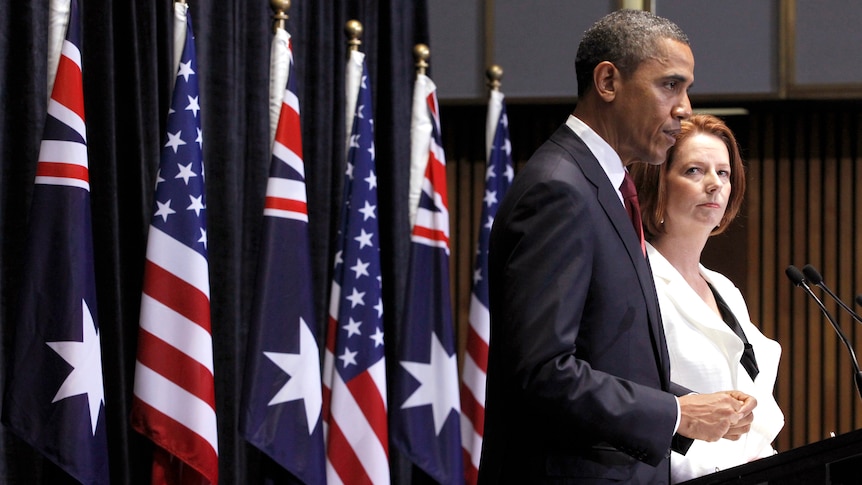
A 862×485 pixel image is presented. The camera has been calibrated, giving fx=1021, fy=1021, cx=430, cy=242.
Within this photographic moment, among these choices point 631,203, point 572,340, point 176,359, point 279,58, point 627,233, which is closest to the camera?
point 572,340

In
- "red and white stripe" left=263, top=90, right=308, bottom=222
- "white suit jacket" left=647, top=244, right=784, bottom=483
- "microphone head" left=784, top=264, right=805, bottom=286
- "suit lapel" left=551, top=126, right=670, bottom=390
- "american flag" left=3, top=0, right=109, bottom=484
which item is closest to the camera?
"suit lapel" left=551, top=126, right=670, bottom=390

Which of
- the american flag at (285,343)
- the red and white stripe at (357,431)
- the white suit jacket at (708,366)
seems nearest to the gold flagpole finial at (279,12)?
the american flag at (285,343)

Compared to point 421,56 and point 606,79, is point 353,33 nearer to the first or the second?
point 421,56

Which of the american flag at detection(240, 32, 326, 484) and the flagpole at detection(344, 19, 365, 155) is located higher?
the flagpole at detection(344, 19, 365, 155)

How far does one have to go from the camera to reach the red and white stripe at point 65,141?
3.36m

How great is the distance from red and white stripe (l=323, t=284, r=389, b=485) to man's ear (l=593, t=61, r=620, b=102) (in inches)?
103

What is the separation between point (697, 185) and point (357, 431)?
85.8 inches

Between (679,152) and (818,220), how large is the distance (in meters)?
3.28

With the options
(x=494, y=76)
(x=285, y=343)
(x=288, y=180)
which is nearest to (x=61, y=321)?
(x=285, y=343)

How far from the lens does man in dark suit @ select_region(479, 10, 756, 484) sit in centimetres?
184

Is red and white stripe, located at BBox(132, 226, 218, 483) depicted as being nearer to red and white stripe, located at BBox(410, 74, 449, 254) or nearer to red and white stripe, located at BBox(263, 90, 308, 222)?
red and white stripe, located at BBox(263, 90, 308, 222)

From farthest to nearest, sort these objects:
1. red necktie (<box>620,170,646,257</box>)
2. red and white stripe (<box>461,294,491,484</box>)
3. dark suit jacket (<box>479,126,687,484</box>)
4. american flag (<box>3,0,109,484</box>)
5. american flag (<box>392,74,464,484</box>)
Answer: red and white stripe (<box>461,294,491,484</box>) → american flag (<box>392,74,464,484</box>) → american flag (<box>3,0,109,484</box>) → red necktie (<box>620,170,646,257</box>) → dark suit jacket (<box>479,126,687,484</box>)

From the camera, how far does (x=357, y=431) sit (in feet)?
14.7

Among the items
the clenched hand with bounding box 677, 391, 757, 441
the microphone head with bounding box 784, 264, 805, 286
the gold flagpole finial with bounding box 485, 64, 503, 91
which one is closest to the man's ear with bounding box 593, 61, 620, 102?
the clenched hand with bounding box 677, 391, 757, 441
